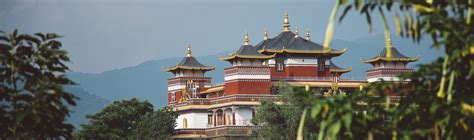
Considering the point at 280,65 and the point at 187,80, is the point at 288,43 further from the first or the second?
the point at 187,80

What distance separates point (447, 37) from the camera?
15.6 m

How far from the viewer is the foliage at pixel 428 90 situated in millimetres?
15516

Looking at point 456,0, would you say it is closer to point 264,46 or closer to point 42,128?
point 42,128

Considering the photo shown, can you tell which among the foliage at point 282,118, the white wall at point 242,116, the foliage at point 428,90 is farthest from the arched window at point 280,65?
the foliage at point 428,90

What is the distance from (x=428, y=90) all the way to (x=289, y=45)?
57185 millimetres

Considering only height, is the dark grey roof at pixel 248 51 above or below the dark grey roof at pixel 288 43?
below

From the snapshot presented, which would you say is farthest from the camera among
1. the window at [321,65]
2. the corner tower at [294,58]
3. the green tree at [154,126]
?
the window at [321,65]

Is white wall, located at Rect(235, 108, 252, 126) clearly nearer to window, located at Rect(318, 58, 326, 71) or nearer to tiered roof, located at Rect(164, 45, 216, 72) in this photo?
window, located at Rect(318, 58, 326, 71)

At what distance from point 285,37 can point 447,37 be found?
59982 mm

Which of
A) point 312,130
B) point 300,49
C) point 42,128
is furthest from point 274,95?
point 42,128

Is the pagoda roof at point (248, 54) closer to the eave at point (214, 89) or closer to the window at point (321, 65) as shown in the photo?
the eave at point (214, 89)

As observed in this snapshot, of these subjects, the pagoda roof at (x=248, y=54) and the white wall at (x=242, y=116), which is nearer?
the pagoda roof at (x=248, y=54)

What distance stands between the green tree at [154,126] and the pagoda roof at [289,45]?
24.4 feet

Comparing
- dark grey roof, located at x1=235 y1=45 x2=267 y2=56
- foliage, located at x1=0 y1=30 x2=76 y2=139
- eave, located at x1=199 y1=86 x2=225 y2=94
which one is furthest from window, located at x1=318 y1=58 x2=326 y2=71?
foliage, located at x1=0 y1=30 x2=76 y2=139
